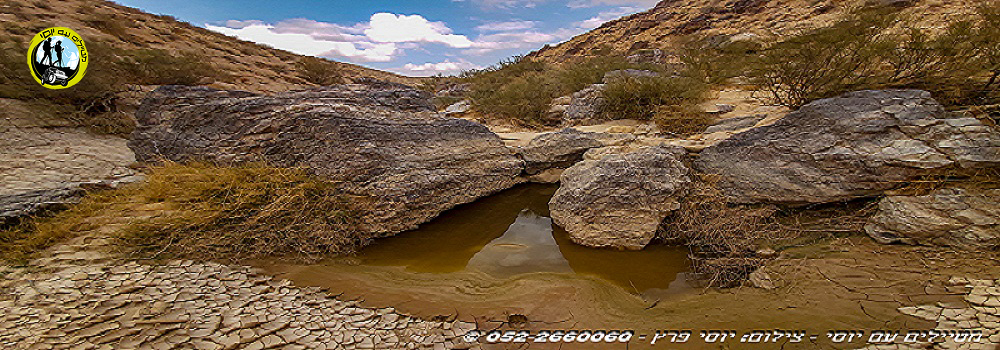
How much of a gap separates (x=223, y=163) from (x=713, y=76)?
844 cm

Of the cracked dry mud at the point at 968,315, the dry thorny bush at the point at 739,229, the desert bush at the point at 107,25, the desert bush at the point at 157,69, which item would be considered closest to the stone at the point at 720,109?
the dry thorny bush at the point at 739,229

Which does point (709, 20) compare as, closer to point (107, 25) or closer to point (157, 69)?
point (157, 69)

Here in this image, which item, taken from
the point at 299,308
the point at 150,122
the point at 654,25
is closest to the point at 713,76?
the point at 299,308

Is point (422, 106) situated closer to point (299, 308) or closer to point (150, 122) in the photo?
point (299, 308)

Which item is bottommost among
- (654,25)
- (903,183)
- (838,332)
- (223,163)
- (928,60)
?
(838,332)

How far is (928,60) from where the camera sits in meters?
3.66

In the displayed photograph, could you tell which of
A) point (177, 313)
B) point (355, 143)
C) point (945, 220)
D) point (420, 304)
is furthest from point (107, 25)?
point (945, 220)

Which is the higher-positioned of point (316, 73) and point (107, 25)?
point (107, 25)

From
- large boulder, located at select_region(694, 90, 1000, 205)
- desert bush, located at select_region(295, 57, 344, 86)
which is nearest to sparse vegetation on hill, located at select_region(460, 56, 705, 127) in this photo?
large boulder, located at select_region(694, 90, 1000, 205)

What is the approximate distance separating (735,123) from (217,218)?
599 centimetres

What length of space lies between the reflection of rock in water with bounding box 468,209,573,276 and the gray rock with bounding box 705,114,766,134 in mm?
2702

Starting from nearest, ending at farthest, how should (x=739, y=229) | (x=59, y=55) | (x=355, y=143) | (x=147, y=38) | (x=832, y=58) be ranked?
1. (x=739, y=229)
2. (x=355, y=143)
3. (x=832, y=58)
4. (x=59, y=55)
5. (x=147, y=38)

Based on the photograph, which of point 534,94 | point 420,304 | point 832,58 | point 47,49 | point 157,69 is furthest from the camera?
point 534,94

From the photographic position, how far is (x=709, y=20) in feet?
62.8
